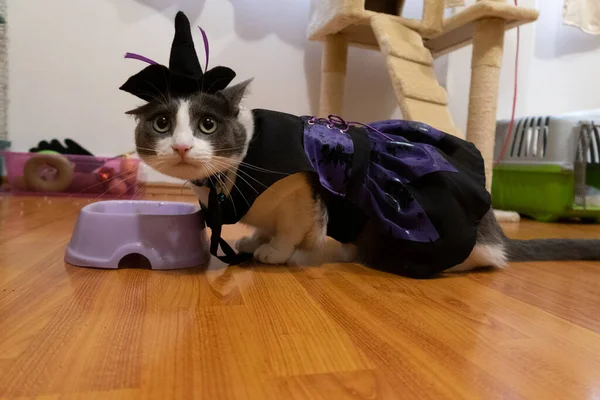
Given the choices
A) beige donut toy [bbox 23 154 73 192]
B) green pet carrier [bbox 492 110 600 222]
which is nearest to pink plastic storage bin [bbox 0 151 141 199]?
beige donut toy [bbox 23 154 73 192]

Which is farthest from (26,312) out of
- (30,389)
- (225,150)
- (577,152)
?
(577,152)

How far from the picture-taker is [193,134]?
36.3 inches

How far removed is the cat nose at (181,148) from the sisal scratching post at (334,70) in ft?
5.35

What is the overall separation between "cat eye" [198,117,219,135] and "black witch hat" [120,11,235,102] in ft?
0.23

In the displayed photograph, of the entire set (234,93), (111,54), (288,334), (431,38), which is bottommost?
(288,334)

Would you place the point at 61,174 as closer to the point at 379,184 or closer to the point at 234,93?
the point at 234,93

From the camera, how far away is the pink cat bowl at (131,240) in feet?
3.34

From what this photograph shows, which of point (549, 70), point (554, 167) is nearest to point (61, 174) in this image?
point (554, 167)

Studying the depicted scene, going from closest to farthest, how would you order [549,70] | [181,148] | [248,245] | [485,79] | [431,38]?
[181,148] < [248,245] < [485,79] < [431,38] < [549,70]

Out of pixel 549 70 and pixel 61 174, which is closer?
pixel 61 174

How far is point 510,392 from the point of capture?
1.81ft

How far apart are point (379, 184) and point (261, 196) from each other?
282mm

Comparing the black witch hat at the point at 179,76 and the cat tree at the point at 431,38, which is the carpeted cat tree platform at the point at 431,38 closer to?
the cat tree at the point at 431,38

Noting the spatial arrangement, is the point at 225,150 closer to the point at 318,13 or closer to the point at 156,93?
the point at 156,93
